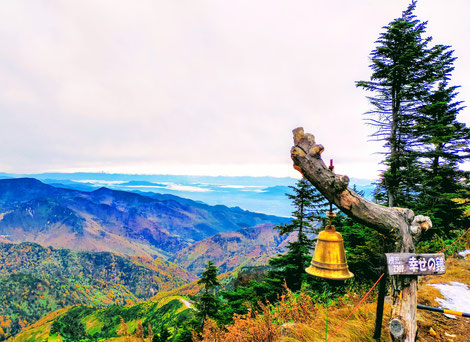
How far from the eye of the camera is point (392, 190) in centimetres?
A: 1208

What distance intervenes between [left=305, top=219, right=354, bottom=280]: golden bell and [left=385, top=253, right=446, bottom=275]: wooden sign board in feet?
2.57

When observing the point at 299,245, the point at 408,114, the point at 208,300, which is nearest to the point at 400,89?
the point at 408,114

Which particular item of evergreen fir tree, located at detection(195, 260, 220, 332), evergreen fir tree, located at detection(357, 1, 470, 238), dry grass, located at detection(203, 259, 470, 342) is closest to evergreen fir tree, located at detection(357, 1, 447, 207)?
evergreen fir tree, located at detection(357, 1, 470, 238)

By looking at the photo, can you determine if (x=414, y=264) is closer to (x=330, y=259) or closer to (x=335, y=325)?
(x=330, y=259)

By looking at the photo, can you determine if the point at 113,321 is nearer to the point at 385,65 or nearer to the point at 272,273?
the point at 272,273

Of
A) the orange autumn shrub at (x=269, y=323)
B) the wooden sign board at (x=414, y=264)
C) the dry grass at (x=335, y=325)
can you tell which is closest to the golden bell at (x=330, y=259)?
the wooden sign board at (x=414, y=264)

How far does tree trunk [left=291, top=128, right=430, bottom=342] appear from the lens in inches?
152

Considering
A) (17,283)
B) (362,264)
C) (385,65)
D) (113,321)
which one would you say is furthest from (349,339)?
(17,283)

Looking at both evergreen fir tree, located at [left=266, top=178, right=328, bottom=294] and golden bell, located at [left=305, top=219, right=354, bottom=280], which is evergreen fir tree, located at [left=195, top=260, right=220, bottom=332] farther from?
golden bell, located at [left=305, top=219, right=354, bottom=280]

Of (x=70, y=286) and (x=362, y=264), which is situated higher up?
(x=362, y=264)

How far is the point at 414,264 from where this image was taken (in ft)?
13.1

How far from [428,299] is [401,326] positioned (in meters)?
3.71

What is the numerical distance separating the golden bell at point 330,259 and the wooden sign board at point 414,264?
0.78 metres

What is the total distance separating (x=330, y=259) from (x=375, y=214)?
3.59ft
